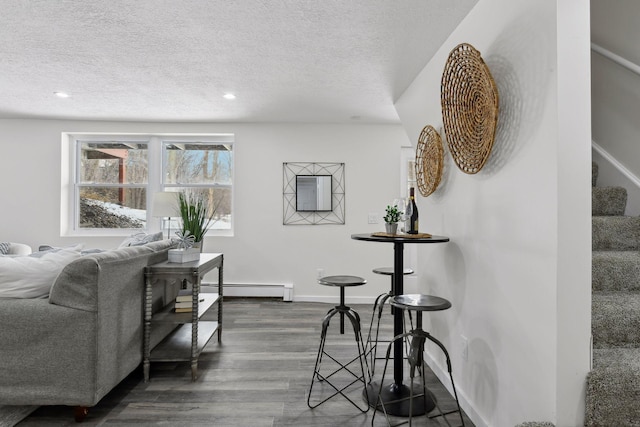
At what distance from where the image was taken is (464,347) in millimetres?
2064

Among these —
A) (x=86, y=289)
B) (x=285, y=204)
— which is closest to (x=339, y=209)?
(x=285, y=204)

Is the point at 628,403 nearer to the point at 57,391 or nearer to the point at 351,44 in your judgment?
the point at 351,44

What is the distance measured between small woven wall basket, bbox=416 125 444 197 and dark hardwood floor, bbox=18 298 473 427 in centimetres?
138

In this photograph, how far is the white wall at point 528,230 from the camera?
133 centimetres

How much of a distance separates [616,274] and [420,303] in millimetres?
1006

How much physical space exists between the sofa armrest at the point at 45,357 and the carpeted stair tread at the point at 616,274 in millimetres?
2628

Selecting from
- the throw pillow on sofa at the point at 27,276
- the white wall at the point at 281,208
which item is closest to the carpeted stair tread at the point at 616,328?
the throw pillow on sofa at the point at 27,276

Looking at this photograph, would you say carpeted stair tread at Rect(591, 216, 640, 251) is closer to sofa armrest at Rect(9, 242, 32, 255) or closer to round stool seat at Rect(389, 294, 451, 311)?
round stool seat at Rect(389, 294, 451, 311)

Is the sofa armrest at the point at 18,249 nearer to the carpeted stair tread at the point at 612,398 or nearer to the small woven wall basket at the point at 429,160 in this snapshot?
the small woven wall basket at the point at 429,160

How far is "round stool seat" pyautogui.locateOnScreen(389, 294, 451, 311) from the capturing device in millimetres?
1653

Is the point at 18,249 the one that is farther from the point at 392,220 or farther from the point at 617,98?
the point at 617,98

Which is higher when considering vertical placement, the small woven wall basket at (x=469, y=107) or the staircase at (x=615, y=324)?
the small woven wall basket at (x=469, y=107)

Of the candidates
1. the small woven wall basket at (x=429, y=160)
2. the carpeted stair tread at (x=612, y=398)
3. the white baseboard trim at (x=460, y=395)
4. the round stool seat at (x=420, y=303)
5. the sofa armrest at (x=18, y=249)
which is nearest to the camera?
the carpeted stair tread at (x=612, y=398)

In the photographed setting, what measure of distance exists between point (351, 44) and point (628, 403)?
7.89 ft
